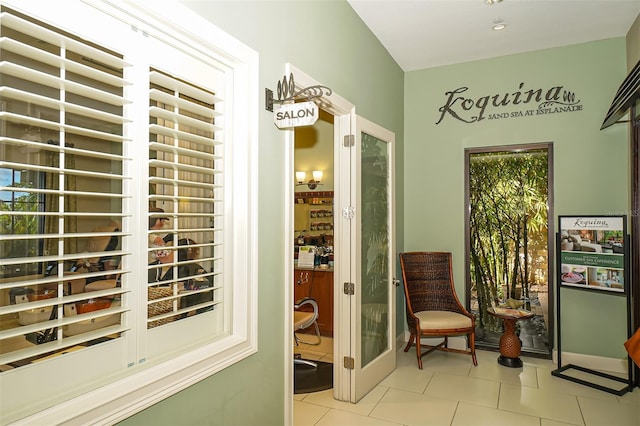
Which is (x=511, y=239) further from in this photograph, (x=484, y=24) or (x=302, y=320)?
(x=302, y=320)

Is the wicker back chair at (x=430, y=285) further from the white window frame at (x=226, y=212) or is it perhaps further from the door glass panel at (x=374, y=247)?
the white window frame at (x=226, y=212)

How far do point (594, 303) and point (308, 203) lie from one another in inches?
142

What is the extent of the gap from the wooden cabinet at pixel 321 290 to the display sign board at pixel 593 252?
2.55 metres

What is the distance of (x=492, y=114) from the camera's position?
452 cm

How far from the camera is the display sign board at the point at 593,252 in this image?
3688 mm

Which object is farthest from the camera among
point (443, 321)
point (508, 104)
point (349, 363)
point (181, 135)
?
point (508, 104)

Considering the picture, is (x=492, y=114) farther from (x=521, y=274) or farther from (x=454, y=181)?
(x=521, y=274)

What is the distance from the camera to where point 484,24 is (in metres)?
3.72

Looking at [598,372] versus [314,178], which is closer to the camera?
[598,372]

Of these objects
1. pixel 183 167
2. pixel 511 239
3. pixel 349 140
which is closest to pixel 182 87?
pixel 183 167

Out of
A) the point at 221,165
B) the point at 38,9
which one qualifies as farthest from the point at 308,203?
the point at 38,9

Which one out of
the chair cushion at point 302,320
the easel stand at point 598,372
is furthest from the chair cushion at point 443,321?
the chair cushion at point 302,320

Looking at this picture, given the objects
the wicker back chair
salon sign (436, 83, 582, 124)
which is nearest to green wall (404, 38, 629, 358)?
salon sign (436, 83, 582, 124)

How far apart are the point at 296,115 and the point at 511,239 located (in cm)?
342
